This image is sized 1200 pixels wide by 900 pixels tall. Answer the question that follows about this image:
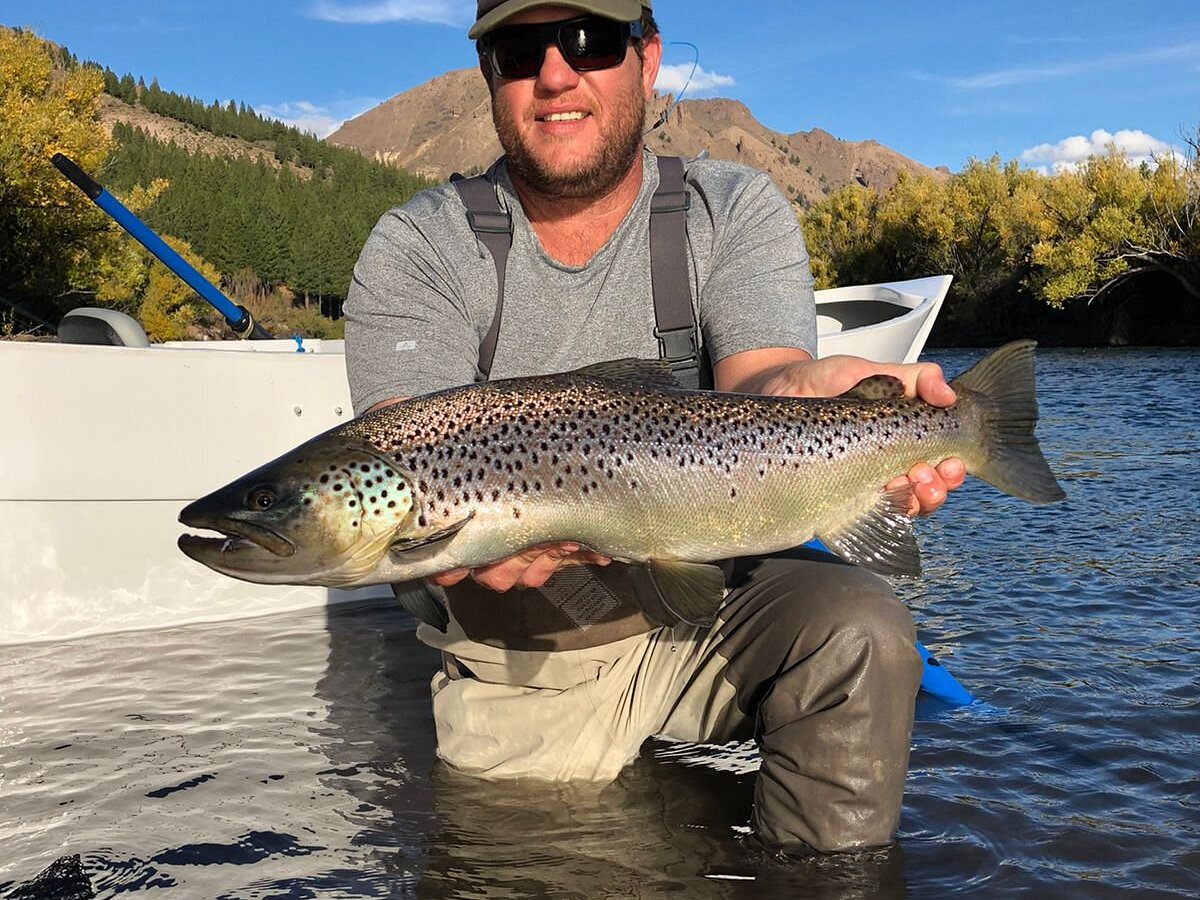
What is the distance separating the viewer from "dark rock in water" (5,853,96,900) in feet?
11.2

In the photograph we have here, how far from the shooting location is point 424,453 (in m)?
2.95

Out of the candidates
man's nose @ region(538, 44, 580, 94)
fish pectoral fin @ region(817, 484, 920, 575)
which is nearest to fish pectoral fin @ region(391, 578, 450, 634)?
fish pectoral fin @ region(817, 484, 920, 575)

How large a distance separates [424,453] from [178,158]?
117 m

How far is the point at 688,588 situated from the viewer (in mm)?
3082

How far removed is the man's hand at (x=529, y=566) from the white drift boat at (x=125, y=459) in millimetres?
3489

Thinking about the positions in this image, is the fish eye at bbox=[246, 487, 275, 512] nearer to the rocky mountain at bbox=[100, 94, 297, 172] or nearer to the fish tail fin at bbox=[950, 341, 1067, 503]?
the fish tail fin at bbox=[950, 341, 1067, 503]

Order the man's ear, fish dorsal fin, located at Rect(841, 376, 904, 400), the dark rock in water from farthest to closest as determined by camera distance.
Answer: the man's ear < the dark rock in water < fish dorsal fin, located at Rect(841, 376, 904, 400)

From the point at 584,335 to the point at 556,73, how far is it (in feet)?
3.04

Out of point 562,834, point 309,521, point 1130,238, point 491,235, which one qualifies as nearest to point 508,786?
point 562,834

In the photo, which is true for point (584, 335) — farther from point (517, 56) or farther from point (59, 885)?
point (59, 885)

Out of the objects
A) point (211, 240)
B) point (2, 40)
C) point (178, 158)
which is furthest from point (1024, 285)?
point (178, 158)

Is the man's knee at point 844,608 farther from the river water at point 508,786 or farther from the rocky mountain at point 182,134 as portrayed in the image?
the rocky mountain at point 182,134

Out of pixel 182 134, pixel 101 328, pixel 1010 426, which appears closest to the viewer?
pixel 1010 426

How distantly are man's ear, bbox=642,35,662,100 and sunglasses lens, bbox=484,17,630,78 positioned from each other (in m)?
0.26
